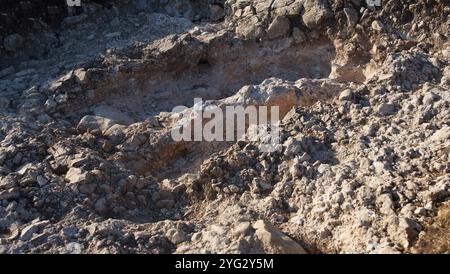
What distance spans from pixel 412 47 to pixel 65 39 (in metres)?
3.21

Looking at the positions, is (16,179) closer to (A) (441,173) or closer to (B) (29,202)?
(B) (29,202)

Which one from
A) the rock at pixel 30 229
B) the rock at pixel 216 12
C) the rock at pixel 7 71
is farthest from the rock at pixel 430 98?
the rock at pixel 7 71

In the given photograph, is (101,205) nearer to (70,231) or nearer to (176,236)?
(70,231)

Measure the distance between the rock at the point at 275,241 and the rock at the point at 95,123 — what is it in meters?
1.62

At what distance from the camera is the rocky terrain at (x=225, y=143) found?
10.6ft

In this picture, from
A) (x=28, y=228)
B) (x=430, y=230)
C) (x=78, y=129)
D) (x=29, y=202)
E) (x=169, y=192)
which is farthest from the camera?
(x=78, y=129)

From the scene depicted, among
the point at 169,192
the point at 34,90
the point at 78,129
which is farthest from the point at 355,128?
the point at 34,90

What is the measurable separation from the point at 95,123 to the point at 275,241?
1.90 meters

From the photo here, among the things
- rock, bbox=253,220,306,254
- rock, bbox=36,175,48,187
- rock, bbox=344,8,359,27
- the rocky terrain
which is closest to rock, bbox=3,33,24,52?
the rocky terrain

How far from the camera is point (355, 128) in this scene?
385 centimetres

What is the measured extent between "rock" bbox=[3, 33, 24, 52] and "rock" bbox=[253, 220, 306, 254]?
10.5 feet

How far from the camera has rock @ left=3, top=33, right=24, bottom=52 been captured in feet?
16.7

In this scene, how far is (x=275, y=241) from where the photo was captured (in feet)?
10.2

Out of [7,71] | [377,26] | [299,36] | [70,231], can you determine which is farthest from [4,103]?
[377,26]
